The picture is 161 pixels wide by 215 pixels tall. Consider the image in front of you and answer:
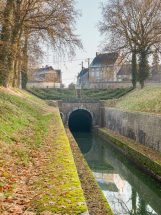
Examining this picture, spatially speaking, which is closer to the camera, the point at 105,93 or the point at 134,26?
the point at 134,26

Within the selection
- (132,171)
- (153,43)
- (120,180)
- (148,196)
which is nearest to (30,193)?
(148,196)

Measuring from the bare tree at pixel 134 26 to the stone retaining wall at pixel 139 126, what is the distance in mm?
9628

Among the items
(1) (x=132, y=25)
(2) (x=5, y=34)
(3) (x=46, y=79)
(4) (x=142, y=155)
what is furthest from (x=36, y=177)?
(3) (x=46, y=79)

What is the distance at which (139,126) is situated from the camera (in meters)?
20.7

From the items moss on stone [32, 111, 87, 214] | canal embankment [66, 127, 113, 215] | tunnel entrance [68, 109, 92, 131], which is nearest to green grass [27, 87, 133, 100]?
tunnel entrance [68, 109, 92, 131]

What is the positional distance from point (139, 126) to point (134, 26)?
18.3 metres

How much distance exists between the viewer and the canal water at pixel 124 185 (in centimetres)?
1118

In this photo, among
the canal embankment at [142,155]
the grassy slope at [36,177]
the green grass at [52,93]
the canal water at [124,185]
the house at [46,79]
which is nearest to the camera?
the grassy slope at [36,177]

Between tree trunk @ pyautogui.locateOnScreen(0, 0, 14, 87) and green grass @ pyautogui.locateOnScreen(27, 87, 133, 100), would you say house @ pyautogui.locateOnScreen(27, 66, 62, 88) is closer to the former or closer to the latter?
green grass @ pyautogui.locateOnScreen(27, 87, 133, 100)

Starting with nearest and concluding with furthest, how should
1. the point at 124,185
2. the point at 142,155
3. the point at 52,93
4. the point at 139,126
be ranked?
the point at 124,185 < the point at 142,155 < the point at 139,126 < the point at 52,93

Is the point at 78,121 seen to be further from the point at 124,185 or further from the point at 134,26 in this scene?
the point at 124,185

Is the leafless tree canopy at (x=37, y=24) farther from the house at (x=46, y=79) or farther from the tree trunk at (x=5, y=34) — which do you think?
the house at (x=46, y=79)

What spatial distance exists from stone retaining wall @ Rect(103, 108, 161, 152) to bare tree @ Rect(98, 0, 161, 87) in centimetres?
963

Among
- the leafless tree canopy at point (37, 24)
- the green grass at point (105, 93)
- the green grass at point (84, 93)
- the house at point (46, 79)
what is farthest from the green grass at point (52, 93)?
the leafless tree canopy at point (37, 24)
